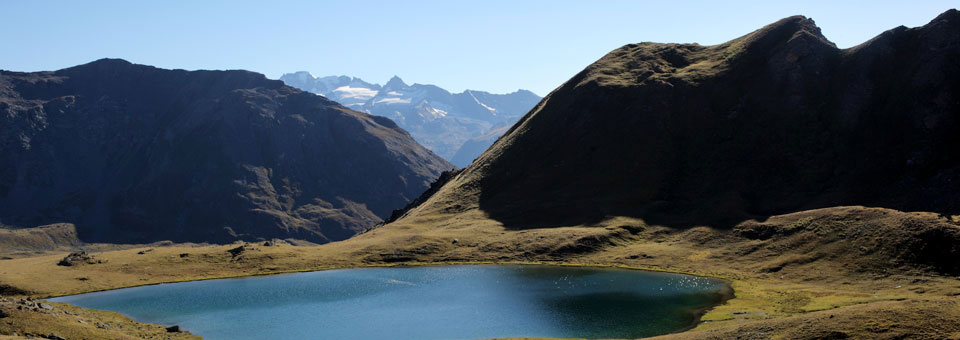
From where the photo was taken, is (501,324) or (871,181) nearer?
(501,324)

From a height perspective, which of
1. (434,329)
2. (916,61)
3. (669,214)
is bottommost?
(434,329)

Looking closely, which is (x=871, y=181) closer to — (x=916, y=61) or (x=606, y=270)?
(x=916, y=61)

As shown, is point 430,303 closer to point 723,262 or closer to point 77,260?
point 723,262

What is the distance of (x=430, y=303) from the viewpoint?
115m

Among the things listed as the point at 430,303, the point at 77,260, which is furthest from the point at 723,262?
the point at 77,260

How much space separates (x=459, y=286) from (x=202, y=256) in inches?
3238

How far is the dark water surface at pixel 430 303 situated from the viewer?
94.1 meters

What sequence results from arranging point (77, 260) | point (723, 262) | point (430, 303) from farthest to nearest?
point (77, 260) → point (723, 262) → point (430, 303)

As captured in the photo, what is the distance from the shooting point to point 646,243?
17162 cm

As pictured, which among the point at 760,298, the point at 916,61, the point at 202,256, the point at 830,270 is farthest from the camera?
the point at 916,61

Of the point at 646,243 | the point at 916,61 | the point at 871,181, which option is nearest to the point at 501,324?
the point at 646,243

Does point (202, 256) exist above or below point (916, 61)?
below

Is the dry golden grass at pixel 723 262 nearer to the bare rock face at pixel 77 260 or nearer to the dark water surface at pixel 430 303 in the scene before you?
the bare rock face at pixel 77 260

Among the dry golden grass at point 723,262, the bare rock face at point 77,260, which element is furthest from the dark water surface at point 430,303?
the bare rock face at point 77,260
